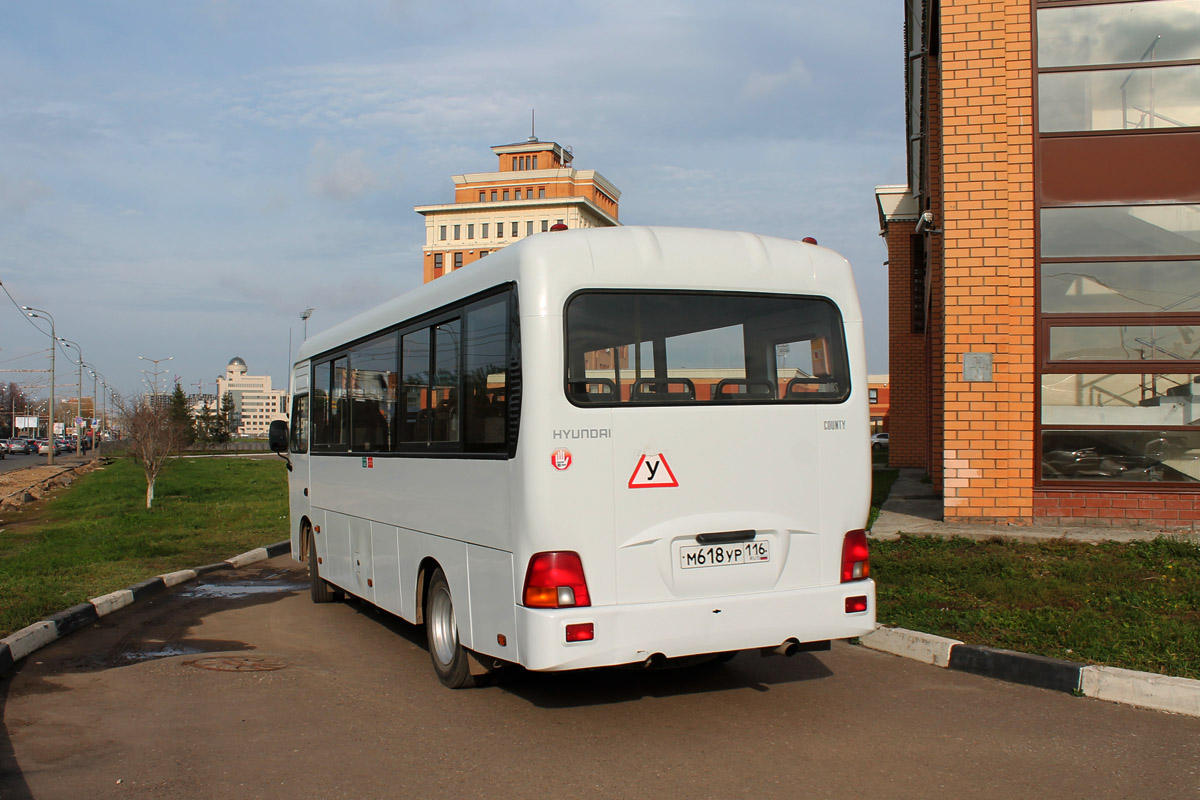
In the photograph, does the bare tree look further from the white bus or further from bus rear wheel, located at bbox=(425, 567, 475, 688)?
the white bus

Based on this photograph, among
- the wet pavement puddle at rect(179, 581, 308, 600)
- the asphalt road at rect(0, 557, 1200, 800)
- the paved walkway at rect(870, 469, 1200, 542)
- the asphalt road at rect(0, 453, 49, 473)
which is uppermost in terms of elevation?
the paved walkway at rect(870, 469, 1200, 542)

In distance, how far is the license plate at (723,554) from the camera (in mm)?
5676

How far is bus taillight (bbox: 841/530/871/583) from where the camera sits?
6105 millimetres

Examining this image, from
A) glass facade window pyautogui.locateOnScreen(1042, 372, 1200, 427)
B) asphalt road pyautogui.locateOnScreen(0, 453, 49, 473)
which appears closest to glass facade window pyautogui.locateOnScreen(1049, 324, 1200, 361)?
glass facade window pyautogui.locateOnScreen(1042, 372, 1200, 427)

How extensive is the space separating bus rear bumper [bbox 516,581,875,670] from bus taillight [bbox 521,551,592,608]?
0.04m

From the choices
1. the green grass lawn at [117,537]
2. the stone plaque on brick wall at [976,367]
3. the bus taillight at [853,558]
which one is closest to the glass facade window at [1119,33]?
the stone plaque on brick wall at [976,367]

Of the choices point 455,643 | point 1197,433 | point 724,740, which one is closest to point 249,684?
point 455,643

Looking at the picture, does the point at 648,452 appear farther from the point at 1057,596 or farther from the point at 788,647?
the point at 1057,596

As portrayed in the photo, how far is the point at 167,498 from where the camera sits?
26.3m

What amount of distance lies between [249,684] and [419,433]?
2066 millimetres

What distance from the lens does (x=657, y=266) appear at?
586 cm

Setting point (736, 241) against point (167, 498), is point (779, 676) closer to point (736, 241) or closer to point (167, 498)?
point (736, 241)

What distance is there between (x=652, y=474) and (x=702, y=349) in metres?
0.83

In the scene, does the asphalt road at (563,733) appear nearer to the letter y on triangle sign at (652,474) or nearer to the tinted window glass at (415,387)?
the letter y on triangle sign at (652,474)
